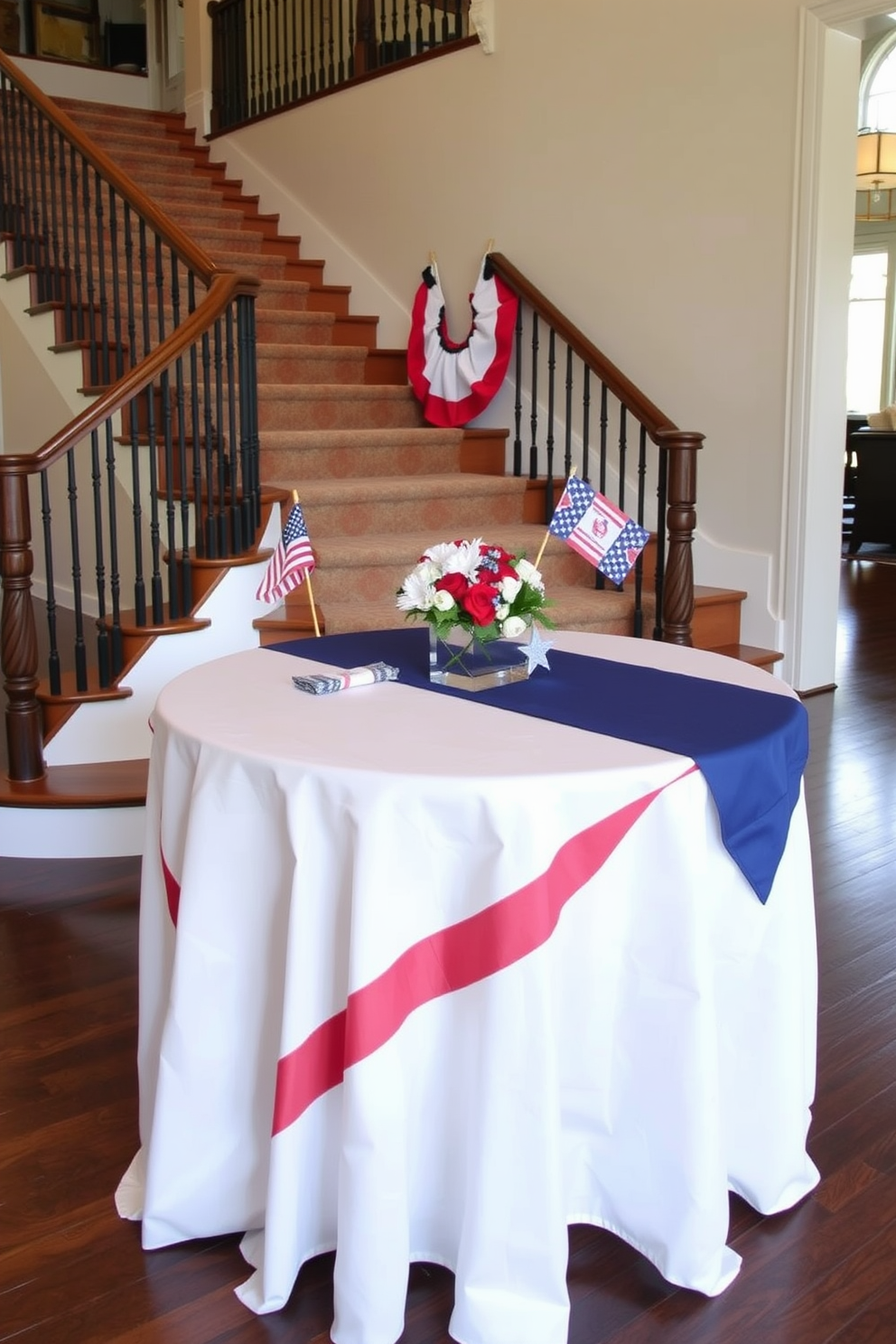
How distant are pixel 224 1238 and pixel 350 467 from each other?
157 inches

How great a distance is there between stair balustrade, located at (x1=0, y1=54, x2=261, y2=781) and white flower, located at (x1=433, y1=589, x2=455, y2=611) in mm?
1540

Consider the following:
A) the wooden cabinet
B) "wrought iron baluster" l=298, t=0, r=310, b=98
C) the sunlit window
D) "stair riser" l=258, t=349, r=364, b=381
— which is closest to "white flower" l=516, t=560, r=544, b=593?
"stair riser" l=258, t=349, r=364, b=381

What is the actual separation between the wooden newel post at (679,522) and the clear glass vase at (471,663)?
2.21 meters

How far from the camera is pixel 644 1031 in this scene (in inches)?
66.2

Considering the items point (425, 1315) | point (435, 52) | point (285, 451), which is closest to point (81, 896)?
point (425, 1315)

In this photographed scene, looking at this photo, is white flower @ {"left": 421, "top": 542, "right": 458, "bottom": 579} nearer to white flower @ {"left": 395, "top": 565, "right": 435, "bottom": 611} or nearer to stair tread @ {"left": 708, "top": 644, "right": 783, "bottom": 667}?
white flower @ {"left": 395, "top": 565, "right": 435, "bottom": 611}

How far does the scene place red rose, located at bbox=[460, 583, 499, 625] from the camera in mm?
2025

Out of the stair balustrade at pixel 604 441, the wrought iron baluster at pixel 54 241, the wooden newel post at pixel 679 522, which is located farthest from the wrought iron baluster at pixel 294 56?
the wooden newel post at pixel 679 522

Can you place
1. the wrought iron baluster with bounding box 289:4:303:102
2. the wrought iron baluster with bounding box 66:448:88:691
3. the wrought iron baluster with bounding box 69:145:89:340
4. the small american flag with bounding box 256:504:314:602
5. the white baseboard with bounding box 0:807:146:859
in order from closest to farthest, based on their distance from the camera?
the small american flag with bounding box 256:504:314:602 → the white baseboard with bounding box 0:807:146:859 → the wrought iron baluster with bounding box 66:448:88:691 → the wrought iron baluster with bounding box 69:145:89:340 → the wrought iron baluster with bounding box 289:4:303:102

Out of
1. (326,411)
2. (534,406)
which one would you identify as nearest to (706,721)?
(534,406)

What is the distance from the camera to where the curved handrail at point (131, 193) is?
4.17 metres

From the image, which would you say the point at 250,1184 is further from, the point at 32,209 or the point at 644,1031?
the point at 32,209

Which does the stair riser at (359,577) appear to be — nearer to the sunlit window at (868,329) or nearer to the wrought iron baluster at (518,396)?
the wrought iron baluster at (518,396)

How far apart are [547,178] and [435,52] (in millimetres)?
1056
